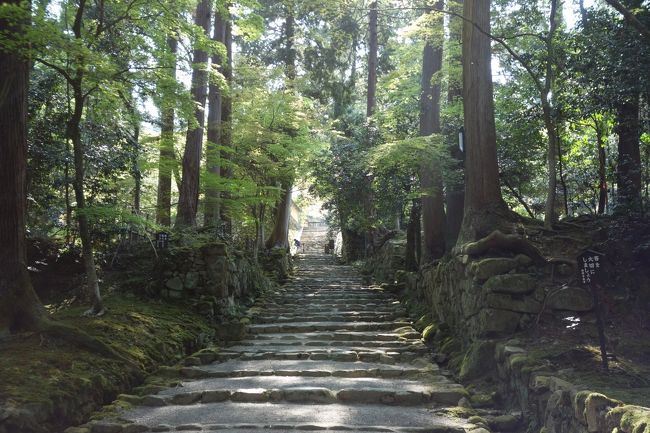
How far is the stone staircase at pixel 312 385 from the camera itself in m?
4.70

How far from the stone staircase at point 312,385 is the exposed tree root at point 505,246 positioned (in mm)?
1753

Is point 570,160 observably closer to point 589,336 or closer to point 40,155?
point 589,336

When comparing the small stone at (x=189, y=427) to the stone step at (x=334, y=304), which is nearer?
the small stone at (x=189, y=427)

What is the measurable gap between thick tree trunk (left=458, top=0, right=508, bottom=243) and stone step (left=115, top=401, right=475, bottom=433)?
312 centimetres

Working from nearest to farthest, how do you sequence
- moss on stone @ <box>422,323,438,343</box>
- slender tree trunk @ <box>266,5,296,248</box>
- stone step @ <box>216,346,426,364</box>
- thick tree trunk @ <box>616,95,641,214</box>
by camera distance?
thick tree trunk @ <box>616,95,641,214</box> → stone step @ <box>216,346,426,364</box> → moss on stone @ <box>422,323,438,343</box> → slender tree trunk @ <box>266,5,296,248</box>

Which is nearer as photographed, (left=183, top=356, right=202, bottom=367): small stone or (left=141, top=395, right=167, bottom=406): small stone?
(left=141, top=395, right=167, bottom=406): small stone

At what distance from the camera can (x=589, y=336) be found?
17.9 feet

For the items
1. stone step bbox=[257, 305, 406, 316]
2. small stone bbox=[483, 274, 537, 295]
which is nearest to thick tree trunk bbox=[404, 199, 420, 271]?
stone step bbox=[257, 305, 406, 316]

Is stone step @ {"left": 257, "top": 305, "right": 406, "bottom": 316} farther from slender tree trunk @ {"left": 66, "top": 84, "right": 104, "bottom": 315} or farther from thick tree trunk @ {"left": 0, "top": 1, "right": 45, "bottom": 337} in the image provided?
thick tree trunk @ {"left": 0, "top": 1, "right": 45, "bottom": 337}

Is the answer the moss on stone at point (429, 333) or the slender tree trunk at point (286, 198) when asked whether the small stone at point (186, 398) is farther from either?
the slender tree trunk at point (286, 198)

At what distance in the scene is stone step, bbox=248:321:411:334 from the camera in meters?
9.01

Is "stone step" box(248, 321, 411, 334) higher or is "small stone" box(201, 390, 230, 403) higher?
"stone step" box(248, 321, 411, 334)

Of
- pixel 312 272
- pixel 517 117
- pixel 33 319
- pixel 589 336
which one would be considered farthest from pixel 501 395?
pixel 312 272

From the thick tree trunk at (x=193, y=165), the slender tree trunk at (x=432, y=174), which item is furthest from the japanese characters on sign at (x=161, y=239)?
the slender tree trunk at (x=432, y=174)
